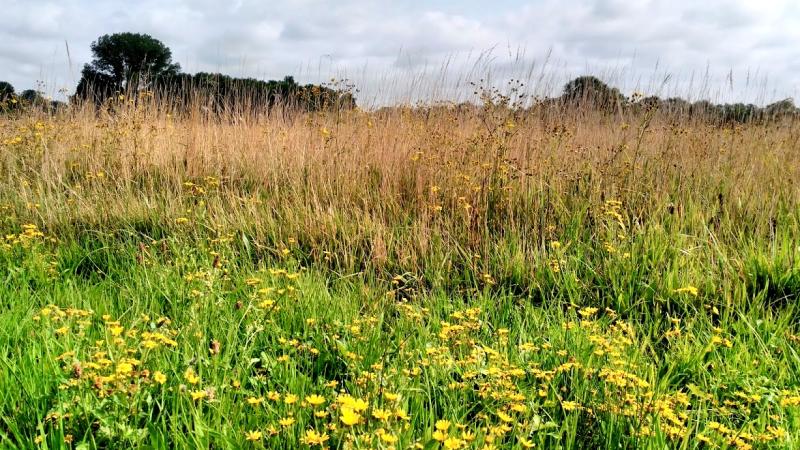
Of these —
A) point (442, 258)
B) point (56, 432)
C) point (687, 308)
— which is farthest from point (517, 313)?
point (56, 432)

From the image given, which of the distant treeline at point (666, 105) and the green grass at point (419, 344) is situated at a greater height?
the distant treeline at point (666, 105)

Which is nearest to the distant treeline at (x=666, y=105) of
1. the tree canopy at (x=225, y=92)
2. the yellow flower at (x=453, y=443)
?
the tree canopy at (x=225, y=92)

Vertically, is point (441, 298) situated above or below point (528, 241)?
below

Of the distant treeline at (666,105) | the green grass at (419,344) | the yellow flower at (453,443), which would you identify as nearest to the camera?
the yellow flower at (453,443)

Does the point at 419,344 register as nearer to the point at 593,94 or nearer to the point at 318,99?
the point at 318,99

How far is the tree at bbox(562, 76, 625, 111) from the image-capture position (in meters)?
5.12

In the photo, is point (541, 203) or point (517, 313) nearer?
point (517, 313)

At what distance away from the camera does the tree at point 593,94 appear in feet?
16.8

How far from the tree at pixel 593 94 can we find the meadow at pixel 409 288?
166 millimetres

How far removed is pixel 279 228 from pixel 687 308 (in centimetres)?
211

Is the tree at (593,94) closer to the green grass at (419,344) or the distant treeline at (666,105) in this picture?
the distant treeline at (666,105)

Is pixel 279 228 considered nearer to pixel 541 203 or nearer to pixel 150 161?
pixel 541 203

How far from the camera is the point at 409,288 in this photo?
2.75m

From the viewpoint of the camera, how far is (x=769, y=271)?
267cm
